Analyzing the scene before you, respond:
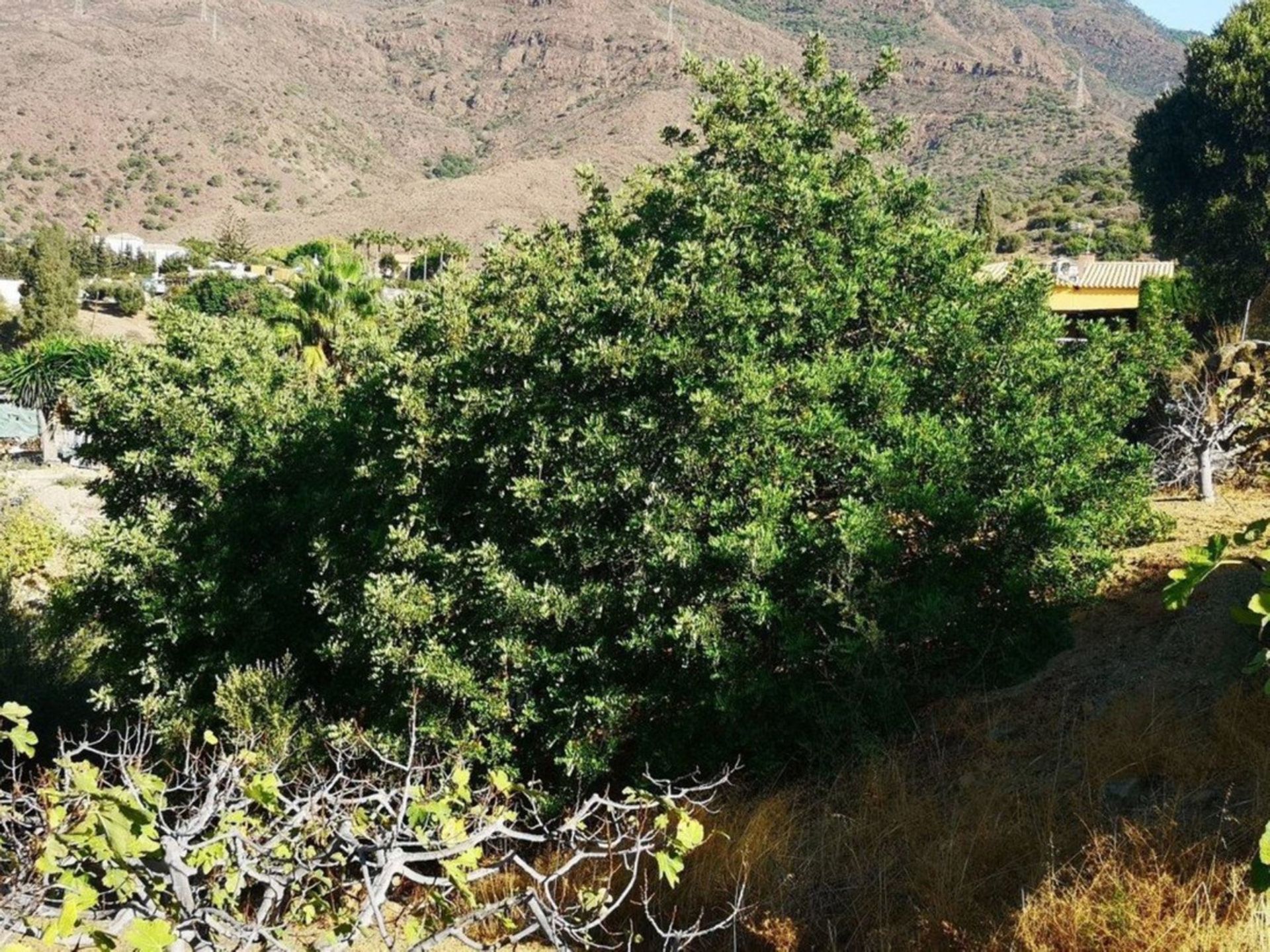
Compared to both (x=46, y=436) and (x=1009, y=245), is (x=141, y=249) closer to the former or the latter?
(x=46, y=436)

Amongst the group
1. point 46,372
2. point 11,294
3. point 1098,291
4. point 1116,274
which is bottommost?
point 11,294

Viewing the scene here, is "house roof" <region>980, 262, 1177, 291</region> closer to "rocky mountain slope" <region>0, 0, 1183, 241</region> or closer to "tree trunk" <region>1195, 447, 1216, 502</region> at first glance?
"tree trunk" <region>1195, 447, 1216, 502</region>

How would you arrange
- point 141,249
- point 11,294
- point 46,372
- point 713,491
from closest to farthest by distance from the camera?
point 713,491
point 46,372
point 11,294
point 141,249

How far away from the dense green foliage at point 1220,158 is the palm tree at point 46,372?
27839mm

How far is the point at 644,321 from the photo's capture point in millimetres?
7797

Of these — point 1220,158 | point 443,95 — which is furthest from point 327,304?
point 443,95

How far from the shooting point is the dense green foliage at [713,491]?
7500 mm

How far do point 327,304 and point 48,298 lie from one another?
33147 millimetres

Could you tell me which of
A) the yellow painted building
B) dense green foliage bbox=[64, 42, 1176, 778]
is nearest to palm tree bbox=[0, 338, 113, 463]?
dense green foliage bbox=[64, 42, 1176, 778]

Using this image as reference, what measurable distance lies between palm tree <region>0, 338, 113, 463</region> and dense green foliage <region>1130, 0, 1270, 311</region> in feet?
91.3

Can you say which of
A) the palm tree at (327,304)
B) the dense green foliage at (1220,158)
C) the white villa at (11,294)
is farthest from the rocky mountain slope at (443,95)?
the palm tree at (327,304)

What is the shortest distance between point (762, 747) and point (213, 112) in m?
113

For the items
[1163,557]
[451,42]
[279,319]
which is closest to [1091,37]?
[451,42]

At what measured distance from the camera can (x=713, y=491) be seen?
7625mm
